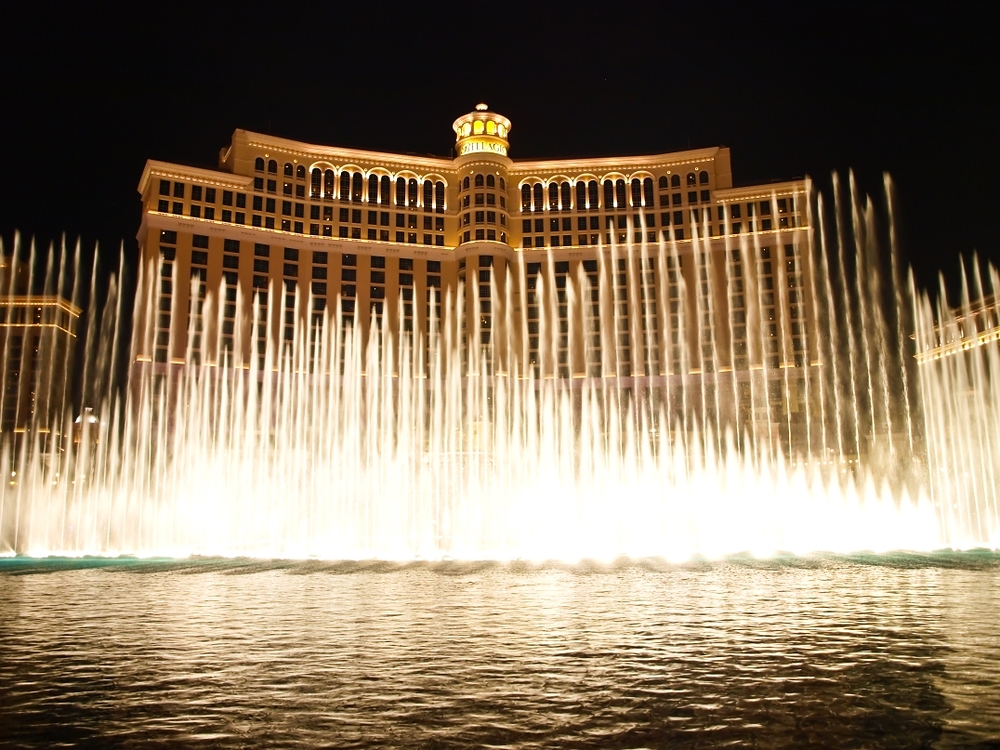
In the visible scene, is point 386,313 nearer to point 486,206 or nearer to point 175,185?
point 486,206

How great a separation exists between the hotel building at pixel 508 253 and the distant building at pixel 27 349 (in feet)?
86.5

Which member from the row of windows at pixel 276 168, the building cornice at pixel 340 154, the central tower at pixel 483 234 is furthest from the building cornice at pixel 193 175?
the central tower at pixel 483 234

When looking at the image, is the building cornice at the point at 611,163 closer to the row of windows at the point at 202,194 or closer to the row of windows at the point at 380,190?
the row of windows at the point at 380,190

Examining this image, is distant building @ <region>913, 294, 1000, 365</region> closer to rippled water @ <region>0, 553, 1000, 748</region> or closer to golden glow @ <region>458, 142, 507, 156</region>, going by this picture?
Answer: golden glow @ <region>458, 142, 507, 156</region>

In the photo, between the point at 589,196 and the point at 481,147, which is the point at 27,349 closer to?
the point at 481,147

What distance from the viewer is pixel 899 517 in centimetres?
3894

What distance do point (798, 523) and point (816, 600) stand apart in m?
25.6

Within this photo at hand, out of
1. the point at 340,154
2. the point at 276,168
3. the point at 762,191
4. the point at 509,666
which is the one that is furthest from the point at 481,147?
the point at 509,666

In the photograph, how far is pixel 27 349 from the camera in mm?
88312

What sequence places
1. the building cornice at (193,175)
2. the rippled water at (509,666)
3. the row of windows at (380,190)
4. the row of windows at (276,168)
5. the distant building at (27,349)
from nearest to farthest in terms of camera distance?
the rippled water at (509,666) < the building cornice at (193,175) < the row of windows at (276,168) < the row of windows at (380,190) < the distant building at (27,349)

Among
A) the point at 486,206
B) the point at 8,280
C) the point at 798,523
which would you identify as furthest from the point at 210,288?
the point at 798,523

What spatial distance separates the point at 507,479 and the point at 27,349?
69563 mm

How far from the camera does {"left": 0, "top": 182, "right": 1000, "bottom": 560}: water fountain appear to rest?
3440 cm

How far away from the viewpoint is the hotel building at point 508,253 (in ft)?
229
